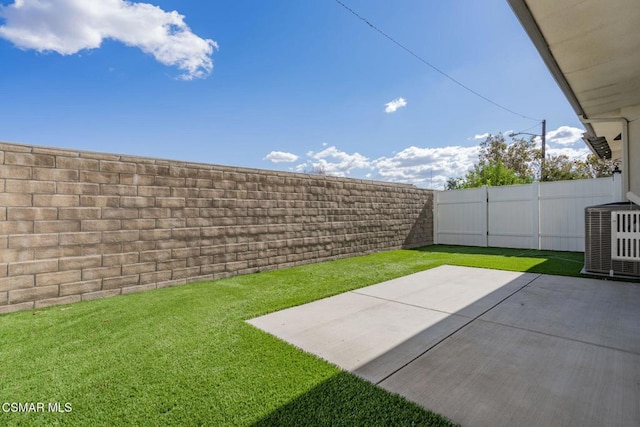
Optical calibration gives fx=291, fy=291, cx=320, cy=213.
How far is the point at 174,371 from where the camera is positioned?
85.6 inches

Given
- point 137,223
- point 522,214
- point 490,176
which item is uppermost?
point 490,176

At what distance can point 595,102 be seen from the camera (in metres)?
5.22

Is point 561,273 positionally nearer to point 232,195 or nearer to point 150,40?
point 232,195

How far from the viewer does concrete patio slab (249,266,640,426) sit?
5.75ft

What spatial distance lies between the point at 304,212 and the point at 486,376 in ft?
16.9

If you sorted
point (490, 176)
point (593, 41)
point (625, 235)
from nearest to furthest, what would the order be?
point (593, 41)
point (625, 235)
point (490, 176)

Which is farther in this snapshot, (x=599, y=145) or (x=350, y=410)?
(x=599, y=145)

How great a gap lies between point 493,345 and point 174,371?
2.64 m

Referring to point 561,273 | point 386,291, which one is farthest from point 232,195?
point 561,273

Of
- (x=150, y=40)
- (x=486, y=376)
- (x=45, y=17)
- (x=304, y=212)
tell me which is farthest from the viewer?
(x=304, y=212)

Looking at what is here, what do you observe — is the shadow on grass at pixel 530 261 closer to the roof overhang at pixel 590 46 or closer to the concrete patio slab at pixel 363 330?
the roof overhang at pixel 590 46

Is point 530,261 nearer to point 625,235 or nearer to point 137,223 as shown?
point 625,235

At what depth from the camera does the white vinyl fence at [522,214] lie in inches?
312

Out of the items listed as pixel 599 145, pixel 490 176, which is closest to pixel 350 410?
pixel 599 145
